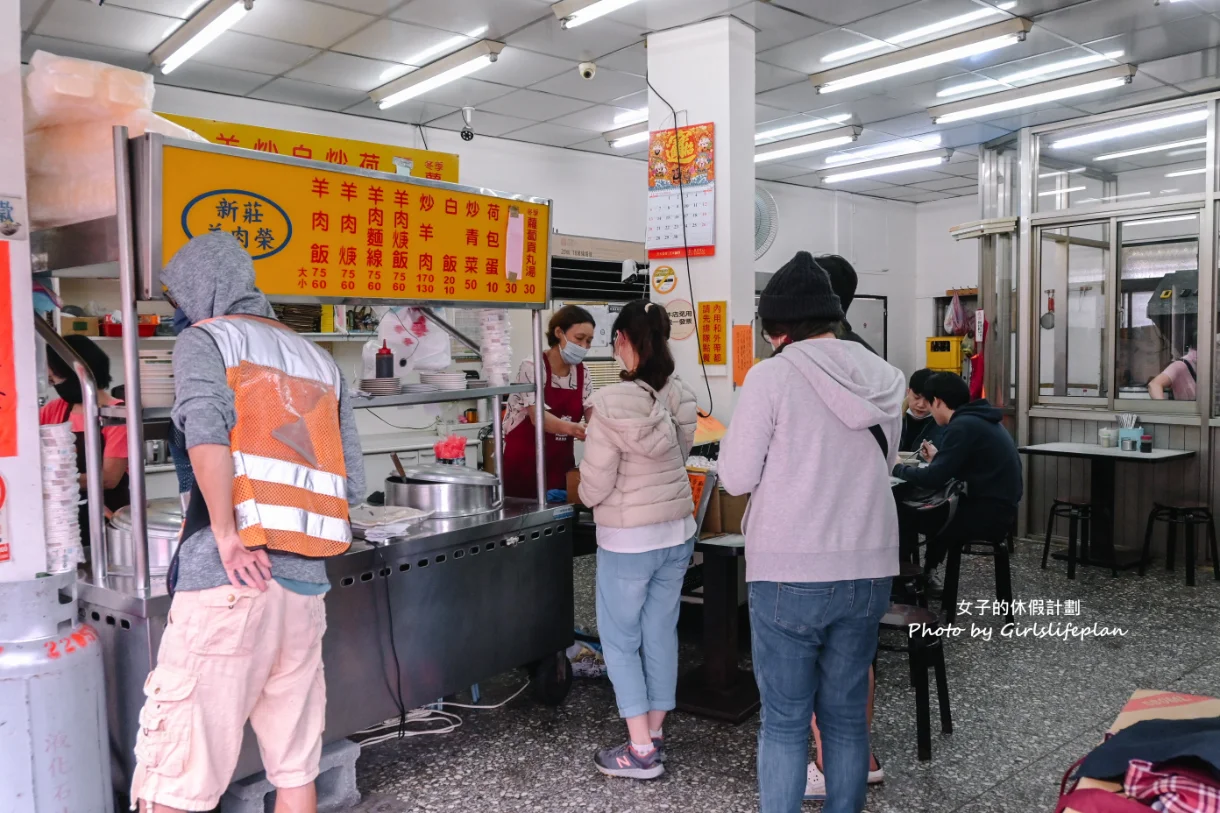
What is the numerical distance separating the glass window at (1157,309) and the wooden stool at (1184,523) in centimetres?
86

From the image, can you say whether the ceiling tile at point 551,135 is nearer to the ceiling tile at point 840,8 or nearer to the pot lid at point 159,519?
the ceiling tile at point 840,8

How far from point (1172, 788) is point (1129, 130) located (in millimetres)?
6646

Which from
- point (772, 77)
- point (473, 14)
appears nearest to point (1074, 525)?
point (772, 77)

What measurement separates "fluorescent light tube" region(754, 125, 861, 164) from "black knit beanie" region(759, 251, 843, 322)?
5203 millimetres

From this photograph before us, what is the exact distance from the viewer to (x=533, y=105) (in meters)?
6.24

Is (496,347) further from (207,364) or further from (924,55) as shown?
(924,55)

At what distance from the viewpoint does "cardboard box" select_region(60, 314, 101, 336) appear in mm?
5008

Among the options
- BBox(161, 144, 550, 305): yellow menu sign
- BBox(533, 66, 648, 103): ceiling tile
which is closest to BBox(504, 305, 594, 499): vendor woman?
BBox(161, 144, 550, 305): yellow menu sign

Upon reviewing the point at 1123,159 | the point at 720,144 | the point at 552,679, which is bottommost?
the point at 552,679

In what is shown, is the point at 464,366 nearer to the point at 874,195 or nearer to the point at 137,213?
the point at 137,213

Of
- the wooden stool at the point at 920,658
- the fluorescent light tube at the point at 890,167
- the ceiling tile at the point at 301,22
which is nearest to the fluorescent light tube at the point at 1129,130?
the fluorescent light tube at the point at 890,167

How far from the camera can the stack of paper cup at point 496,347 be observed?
3.25 meters

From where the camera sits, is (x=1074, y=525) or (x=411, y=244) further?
(x=1074, y=525)

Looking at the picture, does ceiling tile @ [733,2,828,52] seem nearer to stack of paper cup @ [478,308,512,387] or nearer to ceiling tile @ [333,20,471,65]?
ceiling tile @ [333,20,471,65]
